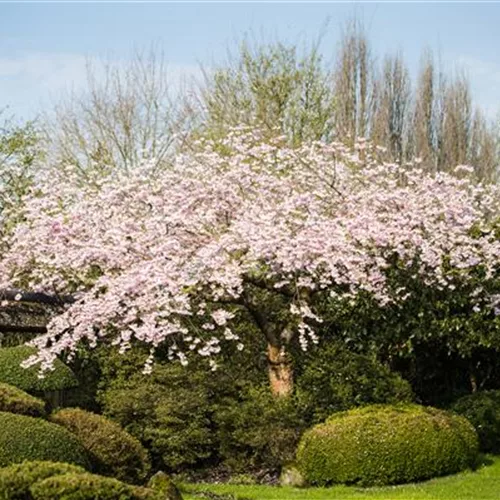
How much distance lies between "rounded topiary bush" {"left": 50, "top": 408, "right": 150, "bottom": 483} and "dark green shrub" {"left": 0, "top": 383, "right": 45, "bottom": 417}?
777 mm

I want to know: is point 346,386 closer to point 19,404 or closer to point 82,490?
point 19,404

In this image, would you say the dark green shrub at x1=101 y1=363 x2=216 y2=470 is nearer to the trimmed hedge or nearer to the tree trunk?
the trimmed hedge

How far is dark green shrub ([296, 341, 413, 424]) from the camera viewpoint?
1323cm

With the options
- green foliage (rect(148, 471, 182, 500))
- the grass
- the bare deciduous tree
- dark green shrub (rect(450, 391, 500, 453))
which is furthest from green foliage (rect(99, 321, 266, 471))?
the bare deciduous tree

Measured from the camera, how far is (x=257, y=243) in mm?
11750

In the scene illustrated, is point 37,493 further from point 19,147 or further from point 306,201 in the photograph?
point 19,147

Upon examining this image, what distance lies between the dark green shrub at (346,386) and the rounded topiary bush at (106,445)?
8.50 feet

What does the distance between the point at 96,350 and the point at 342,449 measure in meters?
4.90

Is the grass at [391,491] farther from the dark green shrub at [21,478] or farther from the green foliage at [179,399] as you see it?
the dark green shrub at [21,478]

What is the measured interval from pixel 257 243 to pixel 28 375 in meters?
3.74

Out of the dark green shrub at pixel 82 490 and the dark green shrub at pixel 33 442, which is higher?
the dark green shrub at pixel 33 442

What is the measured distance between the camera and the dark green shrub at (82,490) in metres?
7.06

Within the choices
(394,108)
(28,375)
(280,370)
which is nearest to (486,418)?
(280,370)

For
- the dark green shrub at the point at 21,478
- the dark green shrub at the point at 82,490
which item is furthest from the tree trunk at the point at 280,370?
the dark green shrub at the point at 82,490
